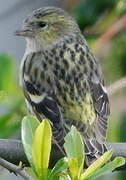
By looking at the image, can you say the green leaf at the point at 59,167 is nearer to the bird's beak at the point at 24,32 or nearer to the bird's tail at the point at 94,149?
the bird's tail at the point at 94,149

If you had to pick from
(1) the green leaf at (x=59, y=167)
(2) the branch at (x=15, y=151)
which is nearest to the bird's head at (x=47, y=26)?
(2) the branch at (x=15, y=151)

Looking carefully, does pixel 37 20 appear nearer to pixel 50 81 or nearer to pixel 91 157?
pixel 50 81

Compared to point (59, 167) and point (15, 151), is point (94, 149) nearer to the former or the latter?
point (15, 151)

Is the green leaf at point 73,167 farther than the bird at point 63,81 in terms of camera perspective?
No

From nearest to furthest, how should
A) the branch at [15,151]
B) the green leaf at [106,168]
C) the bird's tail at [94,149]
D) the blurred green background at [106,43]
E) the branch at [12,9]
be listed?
the green leaf at [106,168] → the branch at [15,151] → the bird's tail at [94,149] → the blurred green background at [106,43] → the branch at [12,9]

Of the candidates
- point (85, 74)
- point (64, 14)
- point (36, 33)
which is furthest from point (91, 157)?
point (64, 14)

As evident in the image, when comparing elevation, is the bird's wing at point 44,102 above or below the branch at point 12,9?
below

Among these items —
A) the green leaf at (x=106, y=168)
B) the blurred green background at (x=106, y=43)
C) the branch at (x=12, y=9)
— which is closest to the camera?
the green leaf at (x=106, y=168)

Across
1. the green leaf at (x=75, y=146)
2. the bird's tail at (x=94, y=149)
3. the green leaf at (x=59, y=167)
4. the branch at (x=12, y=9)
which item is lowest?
the bird's tail at (x=94, y=149)
